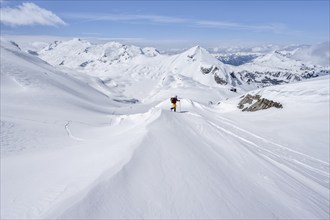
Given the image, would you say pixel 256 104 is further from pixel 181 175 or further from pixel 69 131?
pixel 181 175

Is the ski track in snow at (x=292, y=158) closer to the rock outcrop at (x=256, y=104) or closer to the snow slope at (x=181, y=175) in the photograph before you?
the snow slope at (x=181, y=175)

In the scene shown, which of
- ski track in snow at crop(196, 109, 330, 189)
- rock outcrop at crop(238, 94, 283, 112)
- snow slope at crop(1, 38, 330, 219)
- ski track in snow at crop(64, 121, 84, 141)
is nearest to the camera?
snow slope at crop(1, 38, 330, 219)

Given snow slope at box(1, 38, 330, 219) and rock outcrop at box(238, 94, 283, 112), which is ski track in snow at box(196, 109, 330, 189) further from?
rock outcrop at box(238, 94, 283, 112)

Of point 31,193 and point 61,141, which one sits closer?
point 31,193

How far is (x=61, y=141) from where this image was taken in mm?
26734

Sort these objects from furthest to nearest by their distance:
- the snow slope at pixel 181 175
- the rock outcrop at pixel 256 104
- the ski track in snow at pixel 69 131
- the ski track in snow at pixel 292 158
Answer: the rock outcrop at pixel 256 104
the ski track in snow at pixel 69 131
the ski track in snow at pixel 292 158
the snow slope at pixel 181 175

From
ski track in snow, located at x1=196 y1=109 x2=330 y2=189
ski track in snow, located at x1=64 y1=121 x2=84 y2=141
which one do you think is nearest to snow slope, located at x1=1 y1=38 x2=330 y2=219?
ski track in snow, located at x1=196 y1=109 x2=330 y2=189

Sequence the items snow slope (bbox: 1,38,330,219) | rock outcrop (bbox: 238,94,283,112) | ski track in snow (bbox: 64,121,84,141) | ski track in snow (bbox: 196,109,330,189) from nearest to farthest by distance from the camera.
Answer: snow slope (bbox: 1,38,330,219) < ski track in snow (bbox: 196,109,330,189) < ski track in snow (bbox: 64,121,84,141) < rock outcrop (bbox: 238,94,283,112)

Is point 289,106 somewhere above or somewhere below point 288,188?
above

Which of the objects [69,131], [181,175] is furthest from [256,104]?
[181,175]

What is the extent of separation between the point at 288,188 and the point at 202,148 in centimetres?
483

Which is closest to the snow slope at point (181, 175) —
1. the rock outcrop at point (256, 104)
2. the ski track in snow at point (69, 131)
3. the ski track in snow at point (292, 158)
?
the ski track in snow at point (292, 158)

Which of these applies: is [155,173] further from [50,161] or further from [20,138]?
[20,138]

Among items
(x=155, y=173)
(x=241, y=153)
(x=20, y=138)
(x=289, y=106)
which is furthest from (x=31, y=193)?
(x=289, y=106)
